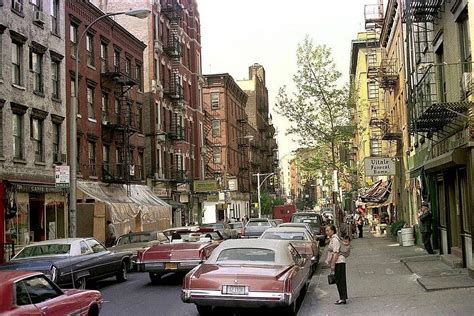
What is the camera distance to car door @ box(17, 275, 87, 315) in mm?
7398

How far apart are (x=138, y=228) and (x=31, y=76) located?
11.2m

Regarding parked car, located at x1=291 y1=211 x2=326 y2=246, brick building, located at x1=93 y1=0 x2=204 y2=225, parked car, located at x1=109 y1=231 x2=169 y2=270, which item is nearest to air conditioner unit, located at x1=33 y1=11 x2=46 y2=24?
parked car, located at x1=109 y1=231 x2=169 y2=270

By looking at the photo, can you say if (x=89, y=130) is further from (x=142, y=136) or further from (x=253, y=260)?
(x=253, y=260)

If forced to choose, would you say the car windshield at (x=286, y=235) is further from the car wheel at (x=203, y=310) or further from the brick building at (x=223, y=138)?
the brick building at (x=223, y=138)

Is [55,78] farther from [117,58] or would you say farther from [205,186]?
[205,186]

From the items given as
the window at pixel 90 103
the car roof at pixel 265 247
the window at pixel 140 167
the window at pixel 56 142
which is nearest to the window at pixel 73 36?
the window at pixel 90 103

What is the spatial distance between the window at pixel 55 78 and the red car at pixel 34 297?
21.9 m

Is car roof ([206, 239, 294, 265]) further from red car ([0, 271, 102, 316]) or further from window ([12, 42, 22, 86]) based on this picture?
window ([12, 42, 22, 86])

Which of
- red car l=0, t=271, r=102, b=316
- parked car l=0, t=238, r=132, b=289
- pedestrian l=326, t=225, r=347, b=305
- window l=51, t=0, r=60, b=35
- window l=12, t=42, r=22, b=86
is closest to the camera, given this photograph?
red car l=0, t=271, r=102, b=316

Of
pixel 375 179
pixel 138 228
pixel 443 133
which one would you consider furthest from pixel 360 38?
pixel 443 133

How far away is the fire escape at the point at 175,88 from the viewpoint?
4797cm

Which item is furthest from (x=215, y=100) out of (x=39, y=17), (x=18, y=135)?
(x=18, y=135)

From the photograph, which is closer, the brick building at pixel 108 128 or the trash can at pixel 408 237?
the trash can at pixel 408 237

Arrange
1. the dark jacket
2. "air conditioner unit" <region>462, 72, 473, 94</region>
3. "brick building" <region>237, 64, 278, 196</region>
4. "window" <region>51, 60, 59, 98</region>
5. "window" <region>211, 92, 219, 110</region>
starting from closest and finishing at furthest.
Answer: "air conditioner unit" <region>462, 72, 473, 94</region> < the dark jacket < "window" <region>51, 60, 59, 98</region> < "window" <region>211, 92, 219, 110</region> < "brick building" <region>237, 64, 278, 196</region>
